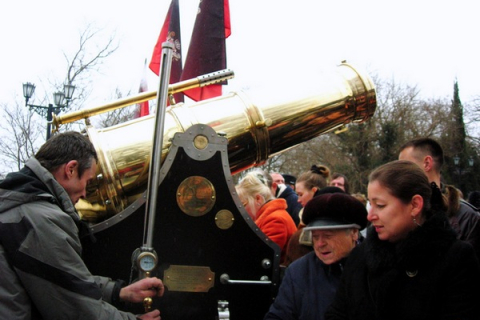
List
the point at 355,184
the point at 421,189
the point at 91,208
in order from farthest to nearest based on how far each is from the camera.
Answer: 1. the point at 355,184
2. the point at 91,208
3. the point at 421,189

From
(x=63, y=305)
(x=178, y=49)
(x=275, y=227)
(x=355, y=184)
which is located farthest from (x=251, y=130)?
(x=355, y=184)

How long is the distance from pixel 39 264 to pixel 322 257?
158cm

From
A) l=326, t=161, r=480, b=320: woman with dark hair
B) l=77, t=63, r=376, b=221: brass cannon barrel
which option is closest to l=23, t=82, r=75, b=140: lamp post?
l=77, t=63, r=376, b=221: brass cannon barrel

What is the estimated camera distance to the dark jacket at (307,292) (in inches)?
118

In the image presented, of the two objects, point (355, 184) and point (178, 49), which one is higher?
point (178, 49)

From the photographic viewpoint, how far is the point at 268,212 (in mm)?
4148

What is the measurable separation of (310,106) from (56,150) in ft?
6.14

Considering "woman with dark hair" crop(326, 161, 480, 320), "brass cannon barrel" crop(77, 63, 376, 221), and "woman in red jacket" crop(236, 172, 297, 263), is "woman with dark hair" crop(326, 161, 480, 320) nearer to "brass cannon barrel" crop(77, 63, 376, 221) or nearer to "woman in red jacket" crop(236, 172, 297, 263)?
"brass cannon barrel" crop(77, 63, 376, 221)

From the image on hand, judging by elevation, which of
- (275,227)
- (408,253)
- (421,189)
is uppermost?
(421,189)

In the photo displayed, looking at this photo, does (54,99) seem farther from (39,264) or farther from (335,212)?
(39,264)

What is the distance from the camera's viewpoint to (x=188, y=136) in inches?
124

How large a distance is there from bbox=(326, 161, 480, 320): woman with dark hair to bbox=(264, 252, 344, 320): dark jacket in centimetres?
31

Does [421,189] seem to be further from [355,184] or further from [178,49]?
[355,184]

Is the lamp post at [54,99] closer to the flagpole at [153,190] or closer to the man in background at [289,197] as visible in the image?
the man in background at [289,197]
